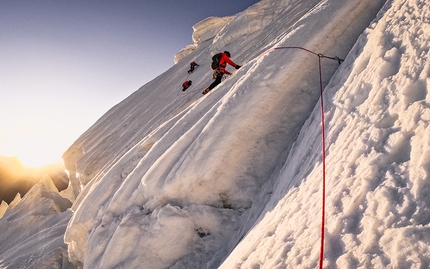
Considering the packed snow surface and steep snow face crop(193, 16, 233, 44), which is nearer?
the packed snow surface

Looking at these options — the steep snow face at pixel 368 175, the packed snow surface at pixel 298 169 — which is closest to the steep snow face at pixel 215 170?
the packed snow surface at pixel 298 169

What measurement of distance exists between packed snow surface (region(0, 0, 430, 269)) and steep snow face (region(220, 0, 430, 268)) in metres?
0.01

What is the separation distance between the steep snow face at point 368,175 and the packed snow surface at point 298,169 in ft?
0.03

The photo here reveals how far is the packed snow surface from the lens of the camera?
77.9 inches

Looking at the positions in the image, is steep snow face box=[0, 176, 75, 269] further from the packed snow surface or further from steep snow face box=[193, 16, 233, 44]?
steep snow face box=[193, 16, 233, 44]

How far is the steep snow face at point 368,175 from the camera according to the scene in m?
1.78

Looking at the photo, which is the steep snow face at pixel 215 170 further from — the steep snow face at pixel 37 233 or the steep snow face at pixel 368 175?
the steep snow face at pixel 37 233

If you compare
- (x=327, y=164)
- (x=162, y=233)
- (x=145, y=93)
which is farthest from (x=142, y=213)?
(x=145, y=93)

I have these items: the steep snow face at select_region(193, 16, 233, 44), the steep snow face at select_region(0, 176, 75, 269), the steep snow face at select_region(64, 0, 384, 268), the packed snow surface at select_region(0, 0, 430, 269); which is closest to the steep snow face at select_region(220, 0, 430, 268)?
the packed snow surface at select_region(0, 0, 430, 269)

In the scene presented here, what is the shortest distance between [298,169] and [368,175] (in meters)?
1.18

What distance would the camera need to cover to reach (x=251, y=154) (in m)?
4.45

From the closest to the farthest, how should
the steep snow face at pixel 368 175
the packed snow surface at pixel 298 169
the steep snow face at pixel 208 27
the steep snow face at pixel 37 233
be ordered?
1. the steep snow face at pixel 368 175
2. the packed snow surface at pixel 298 169
3. the steep snow face at pixel 37 233
4. the steep snow face at pixel 208 27

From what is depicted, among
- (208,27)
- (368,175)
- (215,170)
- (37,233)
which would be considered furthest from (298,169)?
(208,27)

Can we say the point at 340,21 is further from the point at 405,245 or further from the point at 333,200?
the point at 405,245
